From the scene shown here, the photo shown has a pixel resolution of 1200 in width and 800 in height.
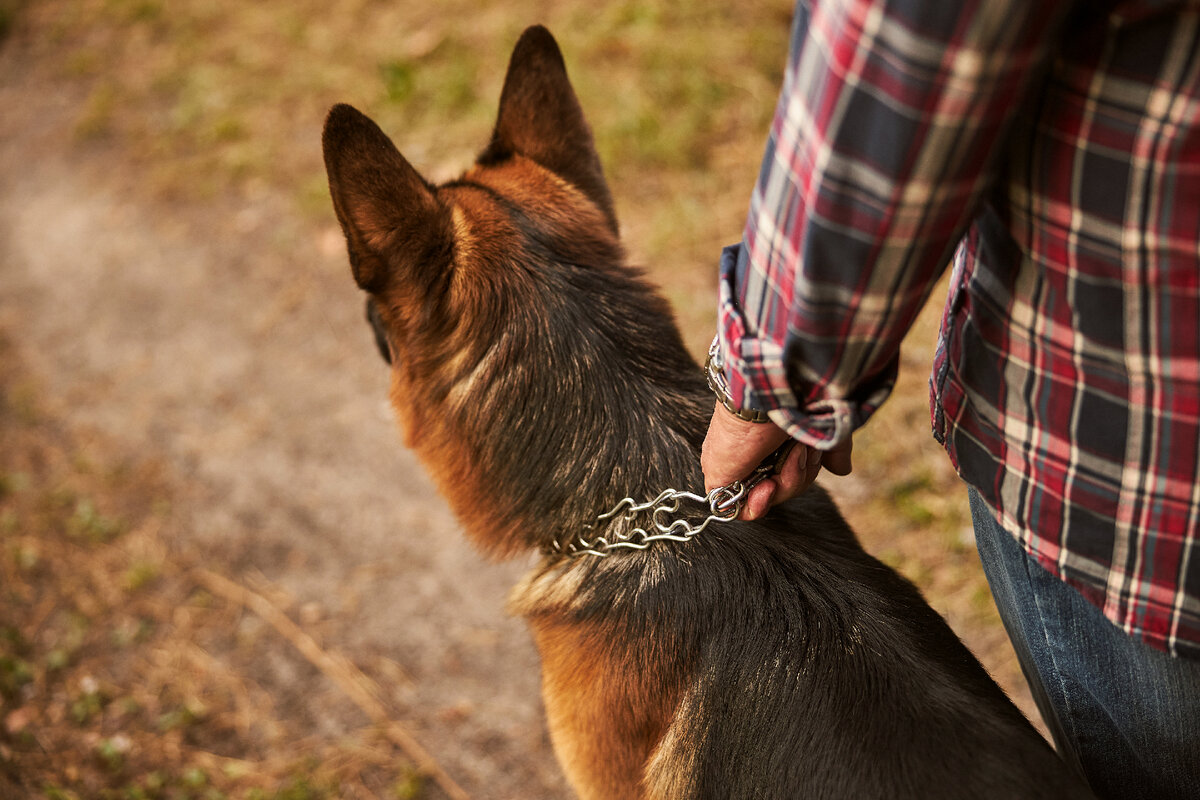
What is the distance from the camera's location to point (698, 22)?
216 inches

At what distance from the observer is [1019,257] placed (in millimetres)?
1078

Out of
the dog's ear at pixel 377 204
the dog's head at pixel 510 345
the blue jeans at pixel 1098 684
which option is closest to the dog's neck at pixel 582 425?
the dog's head at pixel 510 345

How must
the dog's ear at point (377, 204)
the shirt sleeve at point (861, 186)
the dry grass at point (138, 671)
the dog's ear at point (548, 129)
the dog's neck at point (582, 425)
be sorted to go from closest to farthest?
the shirt sleeve at point (861, 186) → the dog's ear at point (377, 204) → the dog's neck at point (582, 425) → the dog's ear at point (548, 129) → the dry grass at point (138, 671)

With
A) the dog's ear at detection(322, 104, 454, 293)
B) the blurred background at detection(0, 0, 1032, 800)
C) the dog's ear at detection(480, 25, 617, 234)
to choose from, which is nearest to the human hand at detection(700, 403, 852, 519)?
the dog's ear at detection(322, 104, 454, 293)

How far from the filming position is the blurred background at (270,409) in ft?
10.2

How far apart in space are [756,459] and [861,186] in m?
0.52

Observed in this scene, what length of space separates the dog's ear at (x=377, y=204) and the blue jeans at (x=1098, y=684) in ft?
3.90

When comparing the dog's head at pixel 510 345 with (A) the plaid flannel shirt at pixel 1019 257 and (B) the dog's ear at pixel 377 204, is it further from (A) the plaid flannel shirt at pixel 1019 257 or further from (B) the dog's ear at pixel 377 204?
(A) the plaid flannel shirt at pixel 1019 257

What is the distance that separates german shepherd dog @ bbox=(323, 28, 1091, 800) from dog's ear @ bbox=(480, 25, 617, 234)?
1cm

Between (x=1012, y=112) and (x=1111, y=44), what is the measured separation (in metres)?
0.12

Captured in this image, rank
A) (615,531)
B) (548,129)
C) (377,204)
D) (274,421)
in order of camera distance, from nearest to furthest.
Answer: (377,204) < (615,531) < (548,129) < (274,421)

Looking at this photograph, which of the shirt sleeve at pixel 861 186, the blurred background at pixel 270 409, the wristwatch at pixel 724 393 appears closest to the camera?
the shirt sleeve at pixel 861 186

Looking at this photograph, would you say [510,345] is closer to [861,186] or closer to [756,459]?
[756,459]

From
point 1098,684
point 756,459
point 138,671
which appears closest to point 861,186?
point 756,459
